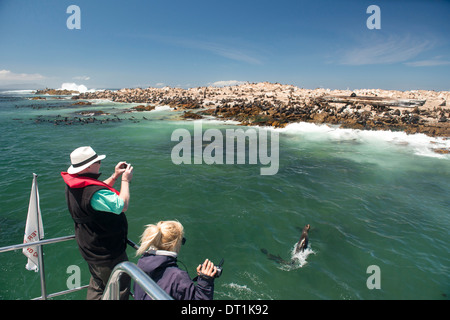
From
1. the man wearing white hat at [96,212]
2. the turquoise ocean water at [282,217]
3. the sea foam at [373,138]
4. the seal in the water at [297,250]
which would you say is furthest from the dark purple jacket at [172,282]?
the sea foam at [373,138]

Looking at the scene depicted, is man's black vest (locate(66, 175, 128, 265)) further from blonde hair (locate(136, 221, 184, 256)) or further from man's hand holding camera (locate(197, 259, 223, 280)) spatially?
man's hand holding camera (locate(197, 259, 223, 280))

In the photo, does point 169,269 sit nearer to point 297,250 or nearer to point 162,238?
point 162,238

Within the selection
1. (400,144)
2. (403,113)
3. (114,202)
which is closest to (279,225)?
(114,202)

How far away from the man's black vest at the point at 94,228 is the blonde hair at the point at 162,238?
2.46ft

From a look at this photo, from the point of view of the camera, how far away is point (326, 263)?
695 cm

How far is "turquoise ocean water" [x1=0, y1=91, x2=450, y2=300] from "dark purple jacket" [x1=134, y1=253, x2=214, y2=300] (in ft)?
11.6

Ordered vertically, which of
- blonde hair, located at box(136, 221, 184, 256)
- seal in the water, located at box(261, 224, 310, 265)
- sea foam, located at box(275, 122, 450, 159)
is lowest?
seal in the water, located at box(261, 224, 310, 265)

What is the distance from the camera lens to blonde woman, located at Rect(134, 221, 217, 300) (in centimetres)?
268

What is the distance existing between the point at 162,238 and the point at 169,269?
1.25ft

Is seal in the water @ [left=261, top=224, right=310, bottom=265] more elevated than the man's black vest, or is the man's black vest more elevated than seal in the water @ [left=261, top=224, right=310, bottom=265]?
the man's black vest

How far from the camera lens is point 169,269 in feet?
9.18

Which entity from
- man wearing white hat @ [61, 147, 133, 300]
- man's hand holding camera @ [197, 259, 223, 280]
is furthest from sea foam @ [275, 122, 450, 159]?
man wearing white hat @ [61, 147, 133, 300]
